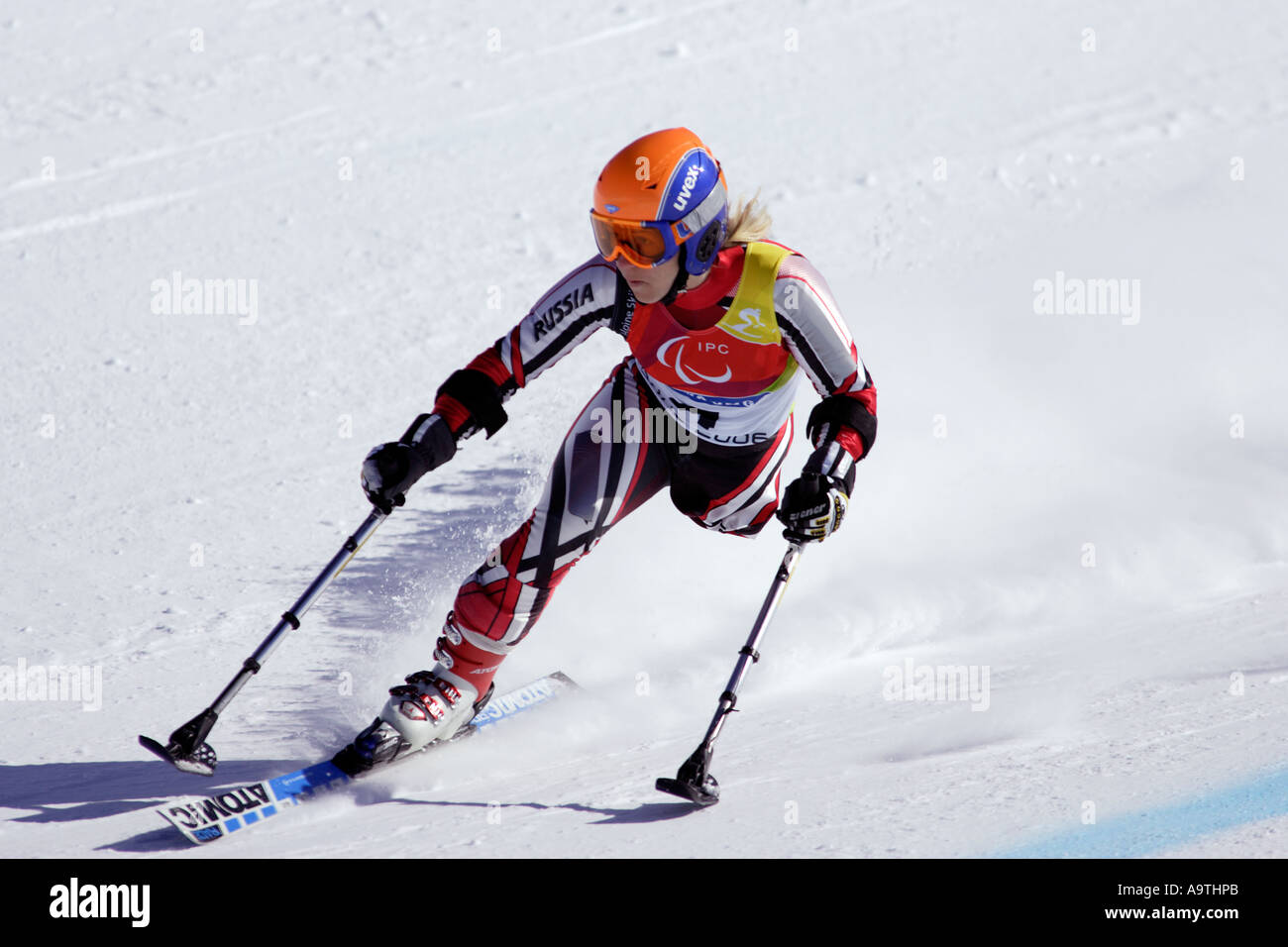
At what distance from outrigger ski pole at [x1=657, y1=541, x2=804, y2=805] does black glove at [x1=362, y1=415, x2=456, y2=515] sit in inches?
45.1

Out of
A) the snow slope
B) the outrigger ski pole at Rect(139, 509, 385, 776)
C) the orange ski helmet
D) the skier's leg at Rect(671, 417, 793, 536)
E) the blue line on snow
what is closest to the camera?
the blue line on snow

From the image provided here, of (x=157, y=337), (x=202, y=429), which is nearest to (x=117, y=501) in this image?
(x=202, y=429)

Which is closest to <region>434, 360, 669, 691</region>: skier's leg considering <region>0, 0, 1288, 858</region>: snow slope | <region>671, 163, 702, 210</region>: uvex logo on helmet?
<region>0, 0, 1288, 858</region>: snow slope

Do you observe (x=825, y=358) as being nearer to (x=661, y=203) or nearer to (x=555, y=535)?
(x=661, y=203)

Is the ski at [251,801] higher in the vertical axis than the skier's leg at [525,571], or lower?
lower

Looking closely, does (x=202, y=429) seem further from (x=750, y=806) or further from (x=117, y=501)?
(x=750, y=806)

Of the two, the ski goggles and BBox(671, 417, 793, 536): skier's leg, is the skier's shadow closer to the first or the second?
BBox(671, 417, 793, 536): skier's leg

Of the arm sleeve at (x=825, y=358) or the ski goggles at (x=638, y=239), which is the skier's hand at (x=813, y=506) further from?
the ski goggles at (x=638, y=239)

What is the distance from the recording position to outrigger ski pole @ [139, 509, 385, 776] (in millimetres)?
4262

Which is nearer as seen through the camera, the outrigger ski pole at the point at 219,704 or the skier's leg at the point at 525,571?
the outrigger ski pole at the point at 219,704

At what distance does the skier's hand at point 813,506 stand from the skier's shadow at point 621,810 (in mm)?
885

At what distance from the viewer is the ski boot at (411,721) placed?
4543mm

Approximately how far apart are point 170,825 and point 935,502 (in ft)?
13.0

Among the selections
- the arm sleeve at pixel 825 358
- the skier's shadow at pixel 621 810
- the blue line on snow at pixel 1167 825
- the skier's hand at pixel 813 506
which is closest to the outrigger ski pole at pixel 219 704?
the skier's shadow at pixel 621 810
